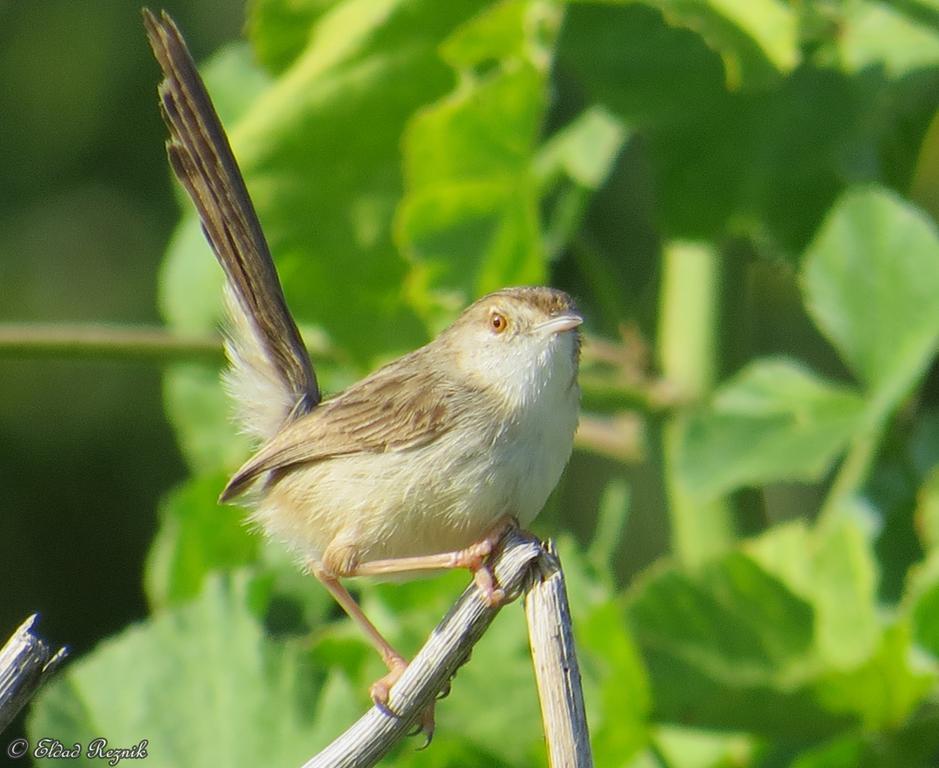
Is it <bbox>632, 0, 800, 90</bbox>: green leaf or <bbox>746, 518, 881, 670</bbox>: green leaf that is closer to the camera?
<bbox>632, 0, 800, 90</bbox>: green leaf

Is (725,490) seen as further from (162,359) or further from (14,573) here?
(14,573)

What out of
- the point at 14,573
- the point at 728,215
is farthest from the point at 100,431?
the point at 728,215

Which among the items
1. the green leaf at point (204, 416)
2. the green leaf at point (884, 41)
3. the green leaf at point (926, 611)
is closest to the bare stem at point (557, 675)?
the green leaf at point (926, 611)

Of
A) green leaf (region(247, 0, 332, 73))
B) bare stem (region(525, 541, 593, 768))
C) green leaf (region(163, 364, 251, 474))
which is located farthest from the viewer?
green leaf (region(163, 364, 251, 474))

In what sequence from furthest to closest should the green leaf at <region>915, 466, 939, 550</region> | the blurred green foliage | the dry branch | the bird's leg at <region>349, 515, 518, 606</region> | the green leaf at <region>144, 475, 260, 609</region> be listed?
the green leaf at <region>144, 475, 260, 609</region>
the green leaf at <region>915, 466, 939, 550</region>
the blurred green foliage
the bird's leg at <region>349, 515, 518, 606</region>
the dry branch

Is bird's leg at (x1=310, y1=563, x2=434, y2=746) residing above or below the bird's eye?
below

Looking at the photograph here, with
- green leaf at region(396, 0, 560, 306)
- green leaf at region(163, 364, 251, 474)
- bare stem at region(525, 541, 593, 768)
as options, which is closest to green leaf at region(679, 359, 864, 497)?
green leaf at region(396, 0, 560, 306)

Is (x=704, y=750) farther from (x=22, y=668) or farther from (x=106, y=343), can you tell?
(x=22, y=668)

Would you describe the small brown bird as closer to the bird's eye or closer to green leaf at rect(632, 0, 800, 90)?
the bird's eye

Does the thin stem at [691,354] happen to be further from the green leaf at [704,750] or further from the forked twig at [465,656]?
the forked twig at [465,656]
